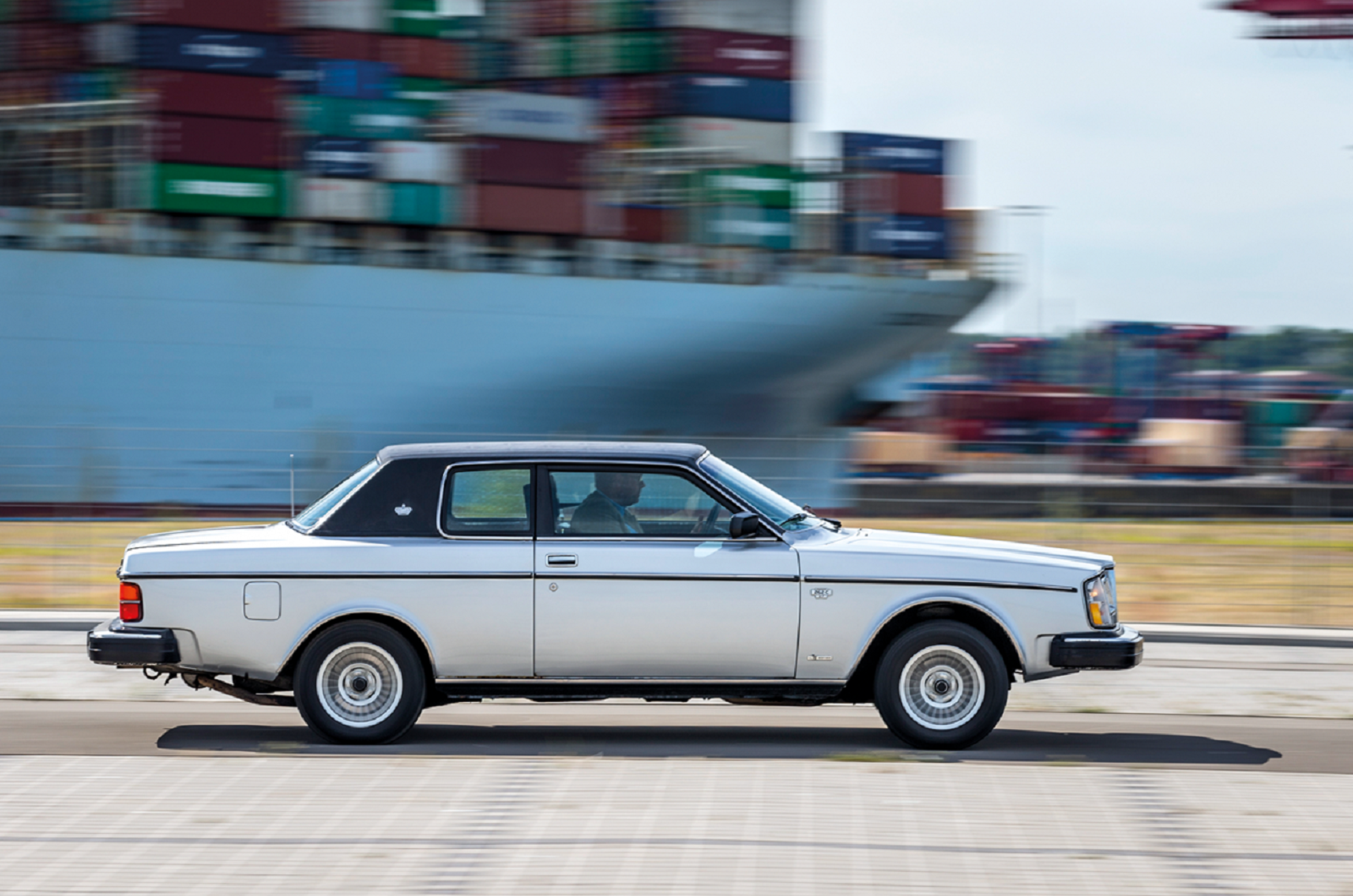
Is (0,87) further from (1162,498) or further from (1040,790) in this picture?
(1040,790)

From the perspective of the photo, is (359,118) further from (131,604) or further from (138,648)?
(138,648)

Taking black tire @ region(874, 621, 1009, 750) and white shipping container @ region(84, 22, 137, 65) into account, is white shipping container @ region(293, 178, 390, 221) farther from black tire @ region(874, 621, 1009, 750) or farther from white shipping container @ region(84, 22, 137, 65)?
black tire @ region(874, 621, 1009, 750)

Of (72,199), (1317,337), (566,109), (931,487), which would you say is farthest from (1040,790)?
(1317,337)

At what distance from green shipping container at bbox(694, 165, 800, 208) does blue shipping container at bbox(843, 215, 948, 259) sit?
2.29 metres

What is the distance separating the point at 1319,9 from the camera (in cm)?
3150

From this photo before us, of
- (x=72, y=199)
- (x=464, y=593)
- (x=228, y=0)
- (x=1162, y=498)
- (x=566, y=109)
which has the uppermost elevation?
(x=228, y=0)

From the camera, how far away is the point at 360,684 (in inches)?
250

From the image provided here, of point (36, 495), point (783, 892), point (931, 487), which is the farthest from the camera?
point (931, 487)

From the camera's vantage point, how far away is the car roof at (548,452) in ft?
21.2

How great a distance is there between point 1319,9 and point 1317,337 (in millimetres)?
45705

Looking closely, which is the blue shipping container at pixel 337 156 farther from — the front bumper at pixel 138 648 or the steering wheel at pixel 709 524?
the steering wheel at pixel 709 524

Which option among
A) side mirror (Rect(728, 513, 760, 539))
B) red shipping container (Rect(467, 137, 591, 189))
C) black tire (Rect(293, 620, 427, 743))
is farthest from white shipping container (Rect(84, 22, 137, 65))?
side mirror (Rect(728, 513, 760, 539))

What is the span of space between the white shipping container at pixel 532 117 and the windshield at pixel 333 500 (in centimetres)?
2633

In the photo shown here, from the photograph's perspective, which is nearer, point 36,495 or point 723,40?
point 36,495
